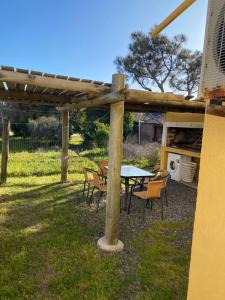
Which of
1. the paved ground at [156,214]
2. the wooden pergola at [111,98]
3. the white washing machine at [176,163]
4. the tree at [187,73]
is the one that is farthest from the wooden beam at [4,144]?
the tree at [187,73]

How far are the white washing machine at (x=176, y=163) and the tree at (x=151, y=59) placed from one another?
10.9 m

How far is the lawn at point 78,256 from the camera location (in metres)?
2.97

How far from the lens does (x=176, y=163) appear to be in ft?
29.0

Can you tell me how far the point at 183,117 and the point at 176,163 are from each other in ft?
5.41

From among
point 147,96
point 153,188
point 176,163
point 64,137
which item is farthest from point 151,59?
point 147,96

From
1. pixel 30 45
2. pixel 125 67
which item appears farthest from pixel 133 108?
pixel 125 67

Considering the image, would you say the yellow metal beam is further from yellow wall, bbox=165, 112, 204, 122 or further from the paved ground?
yellow wall, bbox=165, 112, 204, 122

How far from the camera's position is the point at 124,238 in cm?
435

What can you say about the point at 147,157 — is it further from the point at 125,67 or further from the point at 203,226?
the point at 203,226

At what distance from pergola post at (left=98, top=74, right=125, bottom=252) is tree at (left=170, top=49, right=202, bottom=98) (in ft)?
50.2

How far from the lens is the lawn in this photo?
297 cm

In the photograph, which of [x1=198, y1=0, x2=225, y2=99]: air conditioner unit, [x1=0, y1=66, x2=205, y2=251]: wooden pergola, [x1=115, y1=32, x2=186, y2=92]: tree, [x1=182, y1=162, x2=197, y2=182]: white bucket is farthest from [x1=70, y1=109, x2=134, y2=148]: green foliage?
[x1=198, y1=0, x2=225, y2=99]: air conditioner unit

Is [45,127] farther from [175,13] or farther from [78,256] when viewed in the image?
[175,13]

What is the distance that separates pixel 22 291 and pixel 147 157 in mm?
10154
